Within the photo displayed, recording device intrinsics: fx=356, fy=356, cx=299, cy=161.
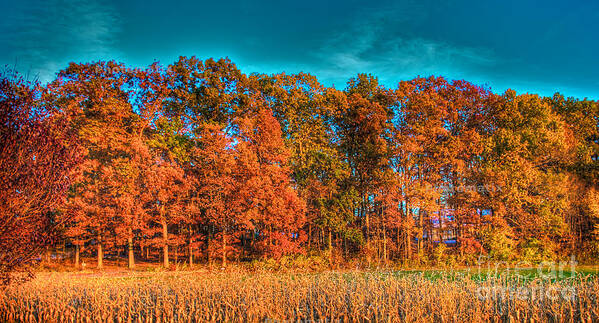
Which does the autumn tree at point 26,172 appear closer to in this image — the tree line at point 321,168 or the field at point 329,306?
the field at point 329,306

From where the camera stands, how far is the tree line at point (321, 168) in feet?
68.8

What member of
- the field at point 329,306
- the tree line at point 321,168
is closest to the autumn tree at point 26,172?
the field at point 329,306

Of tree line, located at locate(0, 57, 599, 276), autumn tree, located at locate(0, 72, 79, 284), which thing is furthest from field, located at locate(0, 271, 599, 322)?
tree line, located at locate(0, 57, 599, 276)

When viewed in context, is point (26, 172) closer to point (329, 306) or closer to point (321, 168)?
point (329, 306)

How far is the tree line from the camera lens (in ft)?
68.8

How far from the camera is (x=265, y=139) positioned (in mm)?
21016

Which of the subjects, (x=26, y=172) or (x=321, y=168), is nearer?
(x=26, y=172)

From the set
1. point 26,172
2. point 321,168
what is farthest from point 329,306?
point 321,168

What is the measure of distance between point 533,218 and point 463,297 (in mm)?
18860

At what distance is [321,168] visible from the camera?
987 inches

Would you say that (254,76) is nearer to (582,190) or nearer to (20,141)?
(20,141)

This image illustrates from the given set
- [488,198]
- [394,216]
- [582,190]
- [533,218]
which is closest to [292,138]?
[394,216]

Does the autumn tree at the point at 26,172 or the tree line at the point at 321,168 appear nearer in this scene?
the autumn tree at the point at 26,172

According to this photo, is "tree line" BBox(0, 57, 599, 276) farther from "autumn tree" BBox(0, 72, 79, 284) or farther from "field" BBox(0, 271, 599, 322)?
"autumn tree" BBox(0, 72, 79, 284)
